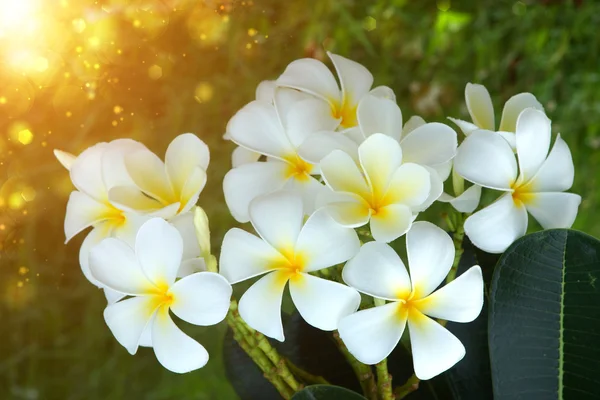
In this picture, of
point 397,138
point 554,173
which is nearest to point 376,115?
point 397,138

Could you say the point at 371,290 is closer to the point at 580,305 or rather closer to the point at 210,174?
the point at 580,305

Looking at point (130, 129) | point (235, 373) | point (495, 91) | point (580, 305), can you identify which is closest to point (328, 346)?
point (235, 373)

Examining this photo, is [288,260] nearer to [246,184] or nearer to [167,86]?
[246,184]

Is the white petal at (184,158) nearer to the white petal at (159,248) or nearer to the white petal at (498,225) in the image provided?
the white petal at (159,248)

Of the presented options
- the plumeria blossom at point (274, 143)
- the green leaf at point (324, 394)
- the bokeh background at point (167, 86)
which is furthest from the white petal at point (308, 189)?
the bokeh background at point (167, 86)

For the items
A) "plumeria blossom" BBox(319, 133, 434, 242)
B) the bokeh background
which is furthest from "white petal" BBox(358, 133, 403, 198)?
the bokeh background

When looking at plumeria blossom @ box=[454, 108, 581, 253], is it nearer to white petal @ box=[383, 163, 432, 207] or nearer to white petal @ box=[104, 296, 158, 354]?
white petal @ box=[383, 163, 432, 207]
